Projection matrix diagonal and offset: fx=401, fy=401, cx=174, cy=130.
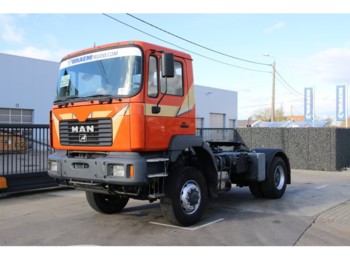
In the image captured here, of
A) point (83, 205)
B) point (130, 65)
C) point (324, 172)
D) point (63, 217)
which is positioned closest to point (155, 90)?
point (130, 65)

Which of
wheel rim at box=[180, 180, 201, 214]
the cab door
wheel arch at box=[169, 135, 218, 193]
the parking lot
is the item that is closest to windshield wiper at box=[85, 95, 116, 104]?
the cab door

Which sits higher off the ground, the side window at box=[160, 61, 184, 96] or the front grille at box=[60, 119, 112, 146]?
the side window at box=[160, 61, 184, 96]

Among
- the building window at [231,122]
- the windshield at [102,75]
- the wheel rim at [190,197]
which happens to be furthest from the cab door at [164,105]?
the building window at [231,122]

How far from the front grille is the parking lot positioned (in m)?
1.50

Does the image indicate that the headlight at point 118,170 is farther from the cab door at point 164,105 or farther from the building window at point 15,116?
the building window at point 15,116

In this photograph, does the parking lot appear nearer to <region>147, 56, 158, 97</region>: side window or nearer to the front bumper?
the front bumper

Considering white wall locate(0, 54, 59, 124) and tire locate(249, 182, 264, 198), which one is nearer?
tire locate(249, 182, 264, 198)

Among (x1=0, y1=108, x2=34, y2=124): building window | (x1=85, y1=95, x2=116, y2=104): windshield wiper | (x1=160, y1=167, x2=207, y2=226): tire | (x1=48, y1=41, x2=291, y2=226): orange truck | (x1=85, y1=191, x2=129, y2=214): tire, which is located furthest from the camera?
(x1=0, y1=108, x2=34, y2=124): building window

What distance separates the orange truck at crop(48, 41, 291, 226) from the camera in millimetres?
6258

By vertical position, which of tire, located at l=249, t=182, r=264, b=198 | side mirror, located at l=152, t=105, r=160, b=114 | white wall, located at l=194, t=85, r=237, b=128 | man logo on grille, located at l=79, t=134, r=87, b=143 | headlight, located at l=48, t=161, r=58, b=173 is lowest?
tire, located at l=249, t=182, r=264, b=198

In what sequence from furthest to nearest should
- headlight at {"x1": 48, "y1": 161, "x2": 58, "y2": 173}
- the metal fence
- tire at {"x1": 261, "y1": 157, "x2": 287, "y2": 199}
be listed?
the metal fence, tire at {"x1": 261, "y1": 157, "x2": 287, "y2": 199}, headlight at {"x1": 48, "y1": 161, "x2": 58, "y2": 173}

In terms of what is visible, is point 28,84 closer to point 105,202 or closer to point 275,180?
point 105,202

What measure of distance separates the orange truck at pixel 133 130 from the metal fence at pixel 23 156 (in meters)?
3.55
